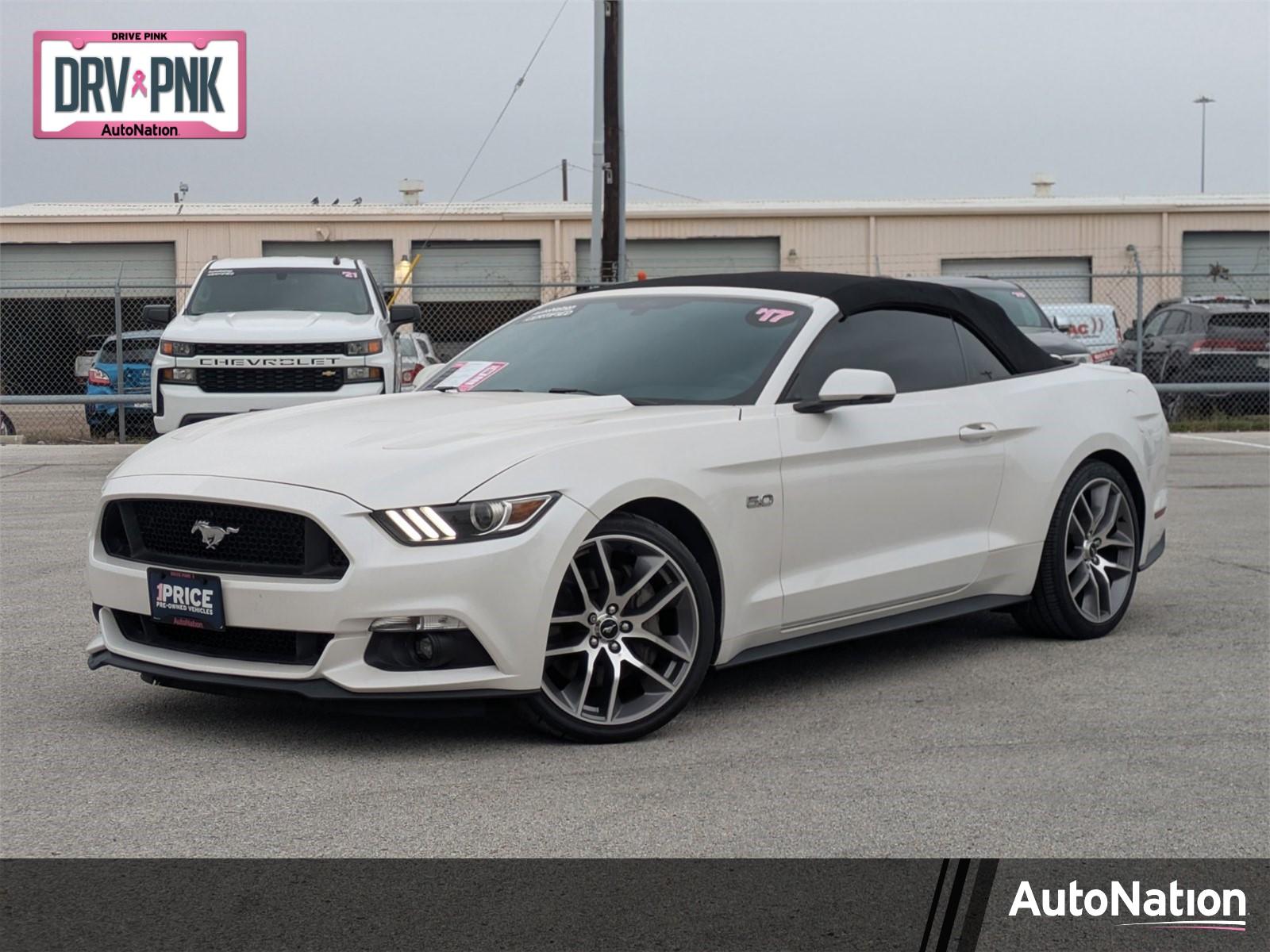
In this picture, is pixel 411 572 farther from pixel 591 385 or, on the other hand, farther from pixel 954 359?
pixel 954 359

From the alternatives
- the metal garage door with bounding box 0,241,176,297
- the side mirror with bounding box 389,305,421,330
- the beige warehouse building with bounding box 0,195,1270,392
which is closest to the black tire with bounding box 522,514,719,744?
the side mirror with bounding box 389,305,421,330

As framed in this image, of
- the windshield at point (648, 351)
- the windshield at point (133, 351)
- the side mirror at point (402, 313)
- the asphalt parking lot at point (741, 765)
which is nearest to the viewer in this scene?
the asphalt parking lot at point (741, 765)

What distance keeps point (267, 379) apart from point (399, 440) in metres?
8.33

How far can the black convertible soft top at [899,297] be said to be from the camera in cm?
627

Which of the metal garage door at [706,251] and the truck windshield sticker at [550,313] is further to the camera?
the metal garage door at [706,251]

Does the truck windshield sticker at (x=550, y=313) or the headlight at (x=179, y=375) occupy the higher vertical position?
the truck windshield sticker at (x=550, y=313)

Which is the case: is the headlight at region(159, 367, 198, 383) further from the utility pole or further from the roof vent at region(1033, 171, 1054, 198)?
the roof vent at region(1033, 171, 1054, 198)

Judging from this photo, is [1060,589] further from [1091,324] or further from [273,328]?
[1091,324]

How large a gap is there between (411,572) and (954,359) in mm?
2750

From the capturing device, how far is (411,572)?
4.73m

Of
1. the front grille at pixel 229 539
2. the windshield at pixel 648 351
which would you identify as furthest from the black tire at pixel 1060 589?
the front grille at pixel 229 539

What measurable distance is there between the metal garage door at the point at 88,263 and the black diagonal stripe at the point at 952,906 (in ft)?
104

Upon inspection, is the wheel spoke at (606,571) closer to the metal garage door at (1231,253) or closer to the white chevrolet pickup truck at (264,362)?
the white chevrolet pickup truck at (264,362)

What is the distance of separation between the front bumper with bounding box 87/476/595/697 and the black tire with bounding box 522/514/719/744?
109 mm
